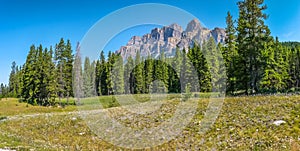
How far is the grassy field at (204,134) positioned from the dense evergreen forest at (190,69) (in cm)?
1622

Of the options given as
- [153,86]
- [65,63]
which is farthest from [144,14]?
[153,86]

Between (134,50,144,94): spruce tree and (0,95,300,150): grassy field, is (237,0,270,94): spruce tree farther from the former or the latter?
(134,50,144,94): spruce tree

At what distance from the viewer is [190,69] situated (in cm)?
7819

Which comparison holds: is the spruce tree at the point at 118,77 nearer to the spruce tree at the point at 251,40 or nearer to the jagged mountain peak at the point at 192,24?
the spruce tree at the point at 251,40

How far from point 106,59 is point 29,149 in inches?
3531

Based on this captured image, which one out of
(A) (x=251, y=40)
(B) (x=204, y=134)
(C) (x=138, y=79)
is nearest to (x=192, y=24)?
(B) (x=204, y=134)

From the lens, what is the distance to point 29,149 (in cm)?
1612

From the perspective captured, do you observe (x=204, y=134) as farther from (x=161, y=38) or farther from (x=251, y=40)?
(x=251, y=40)

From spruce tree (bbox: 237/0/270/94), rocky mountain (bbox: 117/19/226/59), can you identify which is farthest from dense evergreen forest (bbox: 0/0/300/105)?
rocky mountain (bbox: 117/19/226/59)

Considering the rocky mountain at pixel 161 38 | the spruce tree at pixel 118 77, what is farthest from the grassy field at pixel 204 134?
the spruce tree at pixel 118 77

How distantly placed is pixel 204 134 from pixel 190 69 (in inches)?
2291

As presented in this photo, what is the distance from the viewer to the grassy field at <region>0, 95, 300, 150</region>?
57.5ft

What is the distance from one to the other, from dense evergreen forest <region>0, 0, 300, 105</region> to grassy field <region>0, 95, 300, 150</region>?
1622 cm

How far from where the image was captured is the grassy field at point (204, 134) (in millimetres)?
17531
